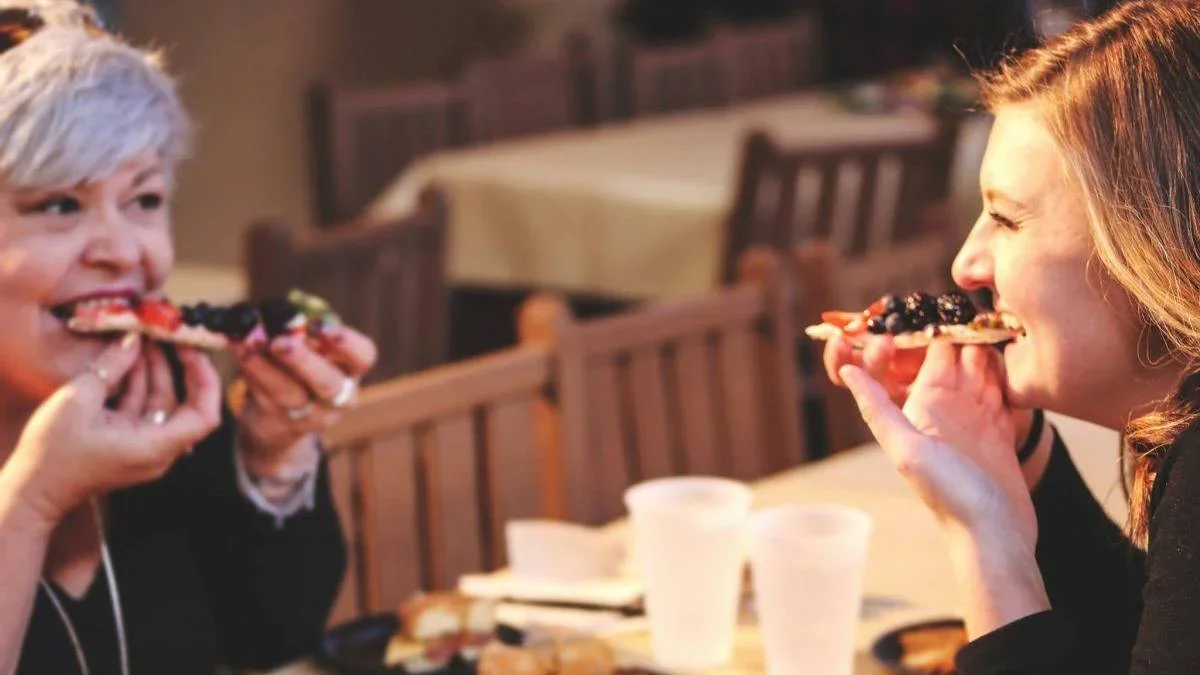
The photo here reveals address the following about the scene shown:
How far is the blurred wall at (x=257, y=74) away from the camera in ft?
19.9

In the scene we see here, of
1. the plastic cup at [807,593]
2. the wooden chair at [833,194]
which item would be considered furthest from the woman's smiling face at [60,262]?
the wooden chair at [833,194]

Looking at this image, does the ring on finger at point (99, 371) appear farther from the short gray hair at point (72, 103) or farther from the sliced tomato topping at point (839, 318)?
the sliced tomato topping at point (839, 318)

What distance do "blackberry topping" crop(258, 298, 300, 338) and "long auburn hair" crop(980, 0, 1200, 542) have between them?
854 millimetres

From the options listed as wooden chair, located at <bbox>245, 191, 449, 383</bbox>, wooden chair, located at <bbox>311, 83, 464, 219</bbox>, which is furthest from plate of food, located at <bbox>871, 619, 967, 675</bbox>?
wooden chair, located at <bbox>311, 83, 464, 219</bbox>

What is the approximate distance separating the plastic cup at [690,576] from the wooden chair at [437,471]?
0.54 meters

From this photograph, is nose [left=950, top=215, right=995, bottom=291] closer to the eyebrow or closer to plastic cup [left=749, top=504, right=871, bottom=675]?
the eyebrow

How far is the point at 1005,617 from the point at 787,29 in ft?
18.3

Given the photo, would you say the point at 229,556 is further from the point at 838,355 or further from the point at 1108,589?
the point at 1108,589

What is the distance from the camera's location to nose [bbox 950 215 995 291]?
138 cm

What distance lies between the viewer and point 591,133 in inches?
209

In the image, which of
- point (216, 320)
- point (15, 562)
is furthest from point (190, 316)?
point (15, 562)

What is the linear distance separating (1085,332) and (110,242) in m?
0.93

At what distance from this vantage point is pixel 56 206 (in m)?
1.67

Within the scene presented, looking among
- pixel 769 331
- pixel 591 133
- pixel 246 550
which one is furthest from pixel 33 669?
pixel 591 133
